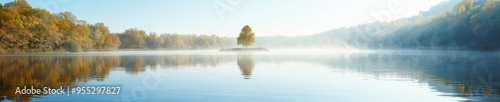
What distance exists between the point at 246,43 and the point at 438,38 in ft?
227

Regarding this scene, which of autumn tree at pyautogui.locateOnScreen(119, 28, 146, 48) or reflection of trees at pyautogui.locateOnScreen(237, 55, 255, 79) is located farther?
autumn tree at pyautogui.locateOnScreen(119, 28, 146, 48)

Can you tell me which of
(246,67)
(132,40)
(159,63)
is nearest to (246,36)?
(132,40)

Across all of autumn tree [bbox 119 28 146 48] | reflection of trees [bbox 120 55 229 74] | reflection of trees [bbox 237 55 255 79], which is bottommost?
reflection of trees [bbox 237 55 255 79]

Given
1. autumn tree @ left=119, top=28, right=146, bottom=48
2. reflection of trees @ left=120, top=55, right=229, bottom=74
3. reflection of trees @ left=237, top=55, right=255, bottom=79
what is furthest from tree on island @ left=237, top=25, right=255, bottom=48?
reflection of trees @ left=237, top=55, right=255, bottom=79

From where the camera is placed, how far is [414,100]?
16.5 metres

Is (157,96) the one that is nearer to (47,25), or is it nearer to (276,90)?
(276,90)

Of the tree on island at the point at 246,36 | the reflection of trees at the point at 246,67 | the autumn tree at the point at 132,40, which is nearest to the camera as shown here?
the reflection of trees at the point at 246,67

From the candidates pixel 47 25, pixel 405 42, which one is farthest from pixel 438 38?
pixel 47 25

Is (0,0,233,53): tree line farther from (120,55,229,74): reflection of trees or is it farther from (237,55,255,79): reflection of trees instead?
(237,55,255,79): reflection of trees

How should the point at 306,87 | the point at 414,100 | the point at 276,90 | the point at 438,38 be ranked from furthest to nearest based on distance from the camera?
the point at 438,38 < the point at 306,87 < the point at 276,90 < the point at 414,100

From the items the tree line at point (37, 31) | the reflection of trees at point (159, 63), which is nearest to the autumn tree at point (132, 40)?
the tree line at point (37, 31)

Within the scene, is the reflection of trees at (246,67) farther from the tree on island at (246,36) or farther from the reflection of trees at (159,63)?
the tree on island at (246,36)

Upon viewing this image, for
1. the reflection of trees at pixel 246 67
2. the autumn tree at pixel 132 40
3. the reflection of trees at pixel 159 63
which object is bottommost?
the reflection of trees at pixel 246 67

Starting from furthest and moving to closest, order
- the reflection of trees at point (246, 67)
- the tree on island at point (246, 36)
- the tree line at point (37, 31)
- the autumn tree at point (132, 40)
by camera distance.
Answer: the autumn tree at point (132, 40), the tree on island at point (246, 36), the tree line at point (37, 31), the reflection of trees at point (246, 67)
